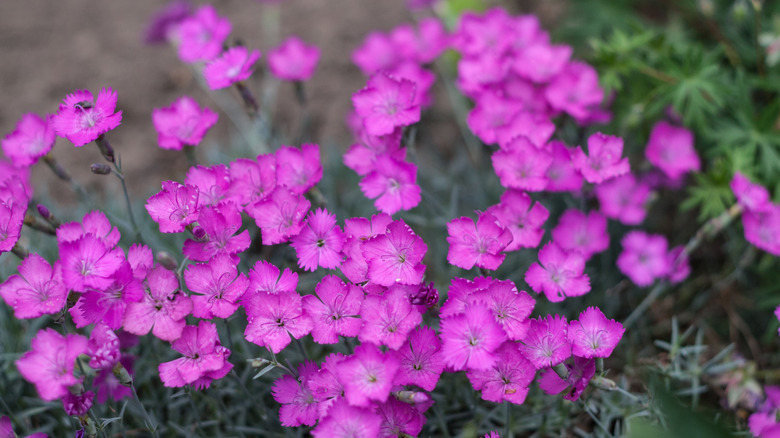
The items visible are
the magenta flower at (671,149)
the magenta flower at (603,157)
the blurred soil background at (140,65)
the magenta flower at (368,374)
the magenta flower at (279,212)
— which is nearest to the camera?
the magenta flower at (368,374)

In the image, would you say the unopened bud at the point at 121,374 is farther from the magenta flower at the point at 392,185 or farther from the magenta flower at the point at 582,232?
the magenta flower at the point at 582,232

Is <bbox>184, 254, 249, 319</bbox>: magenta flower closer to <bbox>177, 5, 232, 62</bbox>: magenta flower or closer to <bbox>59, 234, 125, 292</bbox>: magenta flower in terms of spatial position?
<bbox>59, 234, 125, 292</bbox>: magenta flower

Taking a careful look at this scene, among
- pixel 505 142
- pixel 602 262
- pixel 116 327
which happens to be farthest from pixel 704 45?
pixel 116 327

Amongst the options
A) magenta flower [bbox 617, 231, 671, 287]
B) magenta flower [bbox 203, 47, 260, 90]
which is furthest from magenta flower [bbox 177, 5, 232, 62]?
magenta flower [bbox 617, 231, 671, 287]

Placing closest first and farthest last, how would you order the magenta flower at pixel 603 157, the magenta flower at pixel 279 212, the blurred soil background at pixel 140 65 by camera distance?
1. the magenta flower at pixel 279 212
2. the magenta flower at pixel 603 157
3. the blurred soil background at pixel 140 65

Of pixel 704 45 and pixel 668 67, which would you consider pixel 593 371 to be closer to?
pixel 668 67

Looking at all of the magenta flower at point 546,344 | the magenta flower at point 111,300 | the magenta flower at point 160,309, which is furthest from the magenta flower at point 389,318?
the magenta flower at point 111,300
